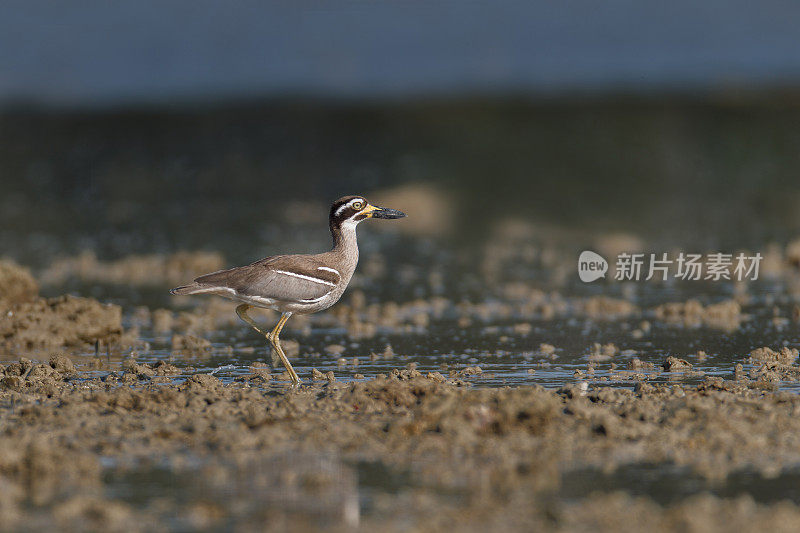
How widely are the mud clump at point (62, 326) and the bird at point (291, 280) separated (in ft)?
6.04

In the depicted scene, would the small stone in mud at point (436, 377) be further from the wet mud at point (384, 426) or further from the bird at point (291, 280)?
the bird at point (291, 280)

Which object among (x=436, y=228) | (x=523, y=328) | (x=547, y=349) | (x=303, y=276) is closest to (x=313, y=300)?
(x=303, y=276)

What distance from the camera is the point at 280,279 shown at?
12656mm

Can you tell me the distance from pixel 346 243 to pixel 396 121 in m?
24.4

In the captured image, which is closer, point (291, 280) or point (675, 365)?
point (675, 365)

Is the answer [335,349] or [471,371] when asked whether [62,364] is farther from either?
[471,371]

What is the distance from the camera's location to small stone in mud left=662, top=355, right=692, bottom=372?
40.5 ft

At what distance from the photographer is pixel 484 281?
1852 cm

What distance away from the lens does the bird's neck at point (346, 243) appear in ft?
43.5

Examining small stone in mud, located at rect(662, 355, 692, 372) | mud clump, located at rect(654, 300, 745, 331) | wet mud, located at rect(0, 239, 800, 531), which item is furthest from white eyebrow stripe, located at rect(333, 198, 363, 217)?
mud clump, located at rect(654, 300, 745, 331)

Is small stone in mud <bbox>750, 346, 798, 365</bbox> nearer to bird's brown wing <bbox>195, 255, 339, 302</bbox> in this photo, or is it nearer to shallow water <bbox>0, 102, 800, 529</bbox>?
shallow water <bbox>0, 102, 800, 529</bbox>

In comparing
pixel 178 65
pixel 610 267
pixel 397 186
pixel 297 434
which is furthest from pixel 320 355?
pixel 178 65

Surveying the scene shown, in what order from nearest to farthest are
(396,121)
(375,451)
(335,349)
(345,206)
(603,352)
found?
(375,451), (345,206), (603,352), (335,349), (396,121)

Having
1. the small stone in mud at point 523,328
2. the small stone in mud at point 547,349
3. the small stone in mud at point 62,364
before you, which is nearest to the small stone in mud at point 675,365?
the small stone in mud at point 547,349
